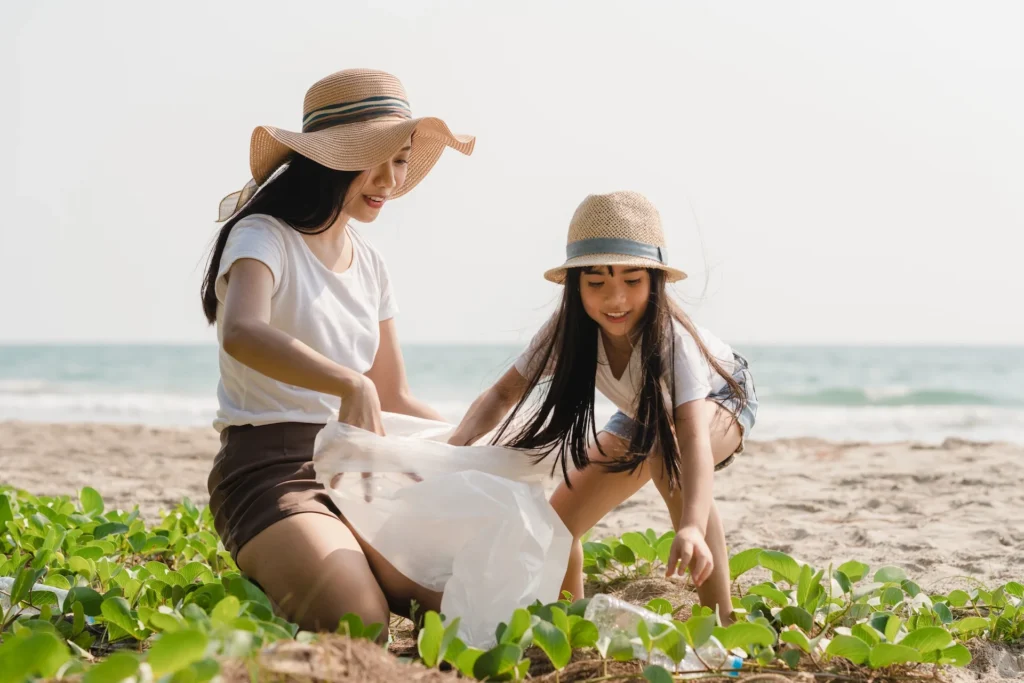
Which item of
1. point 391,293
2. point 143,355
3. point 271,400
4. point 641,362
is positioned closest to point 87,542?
point 271,400

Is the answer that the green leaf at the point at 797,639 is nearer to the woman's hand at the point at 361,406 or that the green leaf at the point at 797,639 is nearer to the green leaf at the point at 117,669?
the woman's hand at the point at 361,406

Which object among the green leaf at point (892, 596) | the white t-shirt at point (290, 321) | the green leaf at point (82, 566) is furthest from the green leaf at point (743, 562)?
the green leaf at point (82, 566)

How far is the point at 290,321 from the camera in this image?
2.67m

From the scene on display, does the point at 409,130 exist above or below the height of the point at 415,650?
above

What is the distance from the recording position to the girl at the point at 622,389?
8.41 ft

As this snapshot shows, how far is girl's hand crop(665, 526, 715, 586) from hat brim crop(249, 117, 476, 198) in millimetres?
1300

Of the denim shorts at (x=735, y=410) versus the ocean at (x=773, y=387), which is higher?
the denim shorts at (x=735, y=410)

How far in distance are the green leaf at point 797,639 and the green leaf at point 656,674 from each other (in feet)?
1.47

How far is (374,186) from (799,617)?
66.3 inches

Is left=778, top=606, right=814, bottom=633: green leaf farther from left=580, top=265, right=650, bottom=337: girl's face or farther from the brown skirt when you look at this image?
the brown skirt

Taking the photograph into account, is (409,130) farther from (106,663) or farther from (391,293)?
(106,663)

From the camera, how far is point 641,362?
263 centimetres

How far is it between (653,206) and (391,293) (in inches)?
36.3

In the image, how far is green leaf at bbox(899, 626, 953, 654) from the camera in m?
2.21
